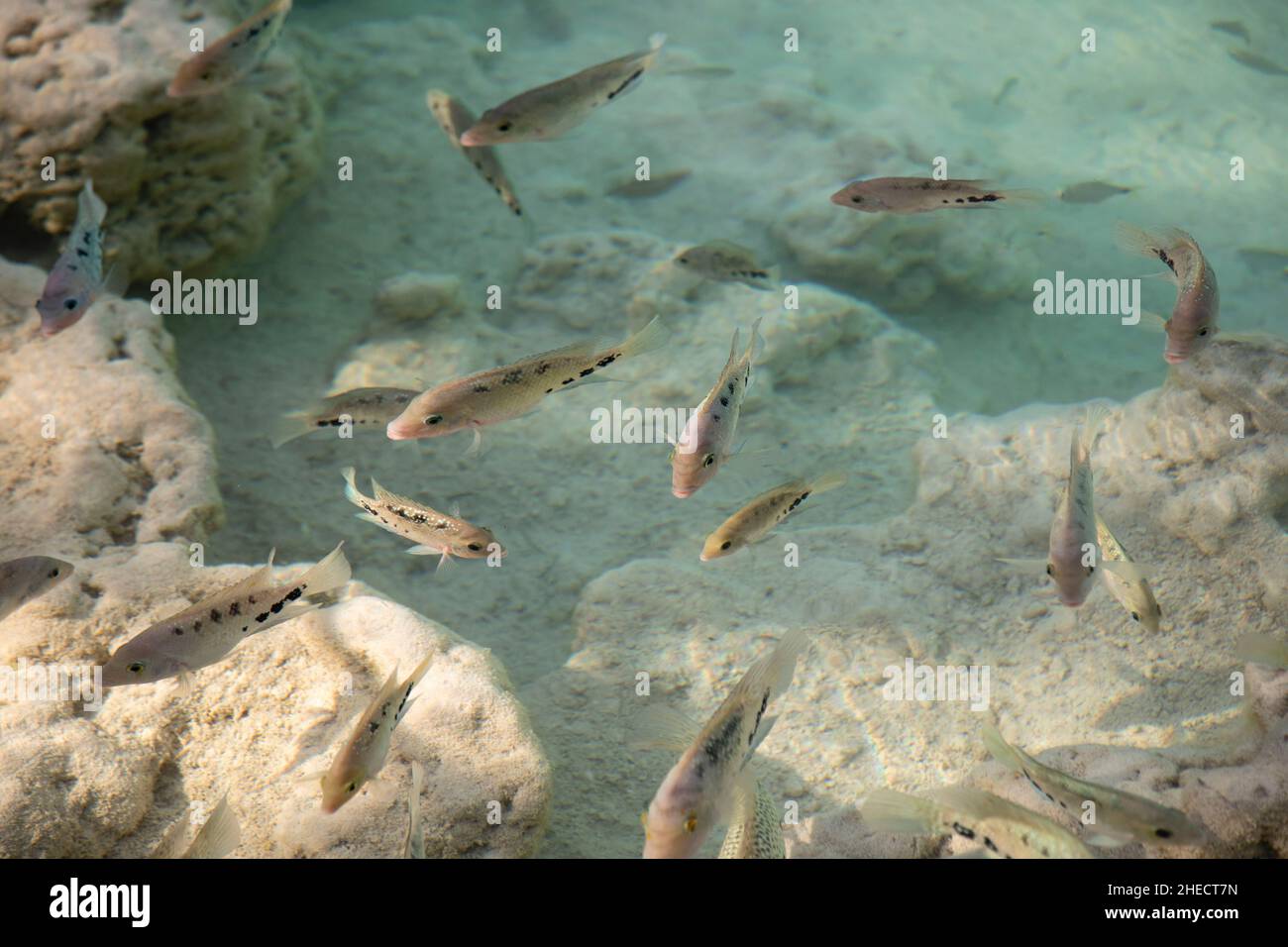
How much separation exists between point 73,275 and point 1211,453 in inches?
218

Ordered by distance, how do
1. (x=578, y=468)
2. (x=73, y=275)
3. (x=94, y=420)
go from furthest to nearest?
(x=578, y=468), (x=94, y=420), (x=73, y=275)

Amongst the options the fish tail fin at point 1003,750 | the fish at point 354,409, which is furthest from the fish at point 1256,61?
the fish tail fin at point 1003,750

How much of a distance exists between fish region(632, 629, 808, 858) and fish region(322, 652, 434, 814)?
0.77 metres

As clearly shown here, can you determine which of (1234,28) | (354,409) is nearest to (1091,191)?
(354,409)

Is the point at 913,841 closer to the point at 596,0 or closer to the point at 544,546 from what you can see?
the point at 544,546

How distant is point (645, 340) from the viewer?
354 cm

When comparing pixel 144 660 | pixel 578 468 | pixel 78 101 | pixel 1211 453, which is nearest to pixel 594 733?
pixel 144 660

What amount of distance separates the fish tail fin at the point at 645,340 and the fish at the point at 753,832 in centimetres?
171

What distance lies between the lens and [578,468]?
20.1 feet

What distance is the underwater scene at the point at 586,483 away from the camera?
9.95ft

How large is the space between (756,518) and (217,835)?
88.8 inches

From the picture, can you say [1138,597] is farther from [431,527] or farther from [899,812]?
[431,527]

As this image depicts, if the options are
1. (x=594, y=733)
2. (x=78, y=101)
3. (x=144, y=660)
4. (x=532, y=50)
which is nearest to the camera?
(x=144, y=660)

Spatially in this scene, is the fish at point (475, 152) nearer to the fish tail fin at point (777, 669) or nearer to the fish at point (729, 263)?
the fish at point (729, 263)
